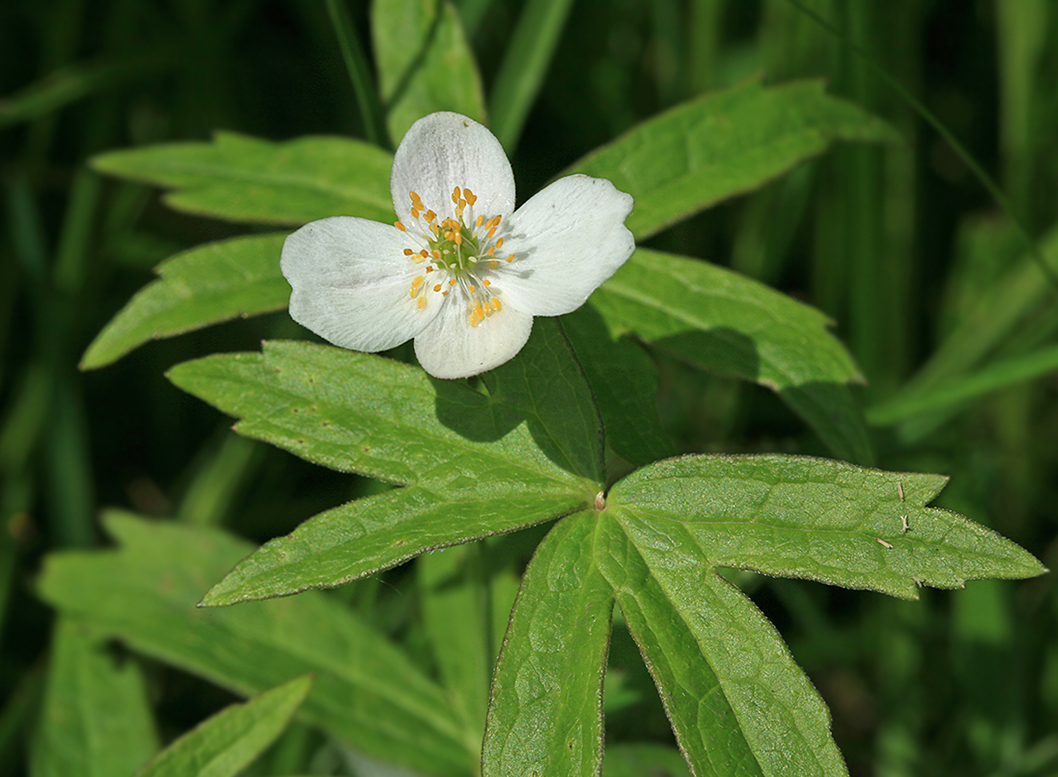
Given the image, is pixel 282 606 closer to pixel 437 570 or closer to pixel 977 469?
pixel 437 570

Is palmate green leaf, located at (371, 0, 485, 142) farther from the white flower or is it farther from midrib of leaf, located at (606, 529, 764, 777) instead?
midrib of leaf, located at (606, 529, 764, 777)

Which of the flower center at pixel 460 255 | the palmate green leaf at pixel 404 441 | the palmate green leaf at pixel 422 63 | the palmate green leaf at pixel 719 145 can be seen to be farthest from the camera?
the palmate green leaf at pixel 422 63

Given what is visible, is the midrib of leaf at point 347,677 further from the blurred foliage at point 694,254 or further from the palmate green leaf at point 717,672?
the palmate green leaf at point 717,672

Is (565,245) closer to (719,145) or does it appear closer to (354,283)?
(354,283)

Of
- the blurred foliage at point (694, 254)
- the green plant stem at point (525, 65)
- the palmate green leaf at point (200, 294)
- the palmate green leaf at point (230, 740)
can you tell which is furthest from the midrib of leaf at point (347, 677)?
the green plant stem at point (525, 65)

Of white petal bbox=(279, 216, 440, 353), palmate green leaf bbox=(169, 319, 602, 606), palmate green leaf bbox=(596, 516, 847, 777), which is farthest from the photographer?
white petal bbox=(279, 216, 440, 353)

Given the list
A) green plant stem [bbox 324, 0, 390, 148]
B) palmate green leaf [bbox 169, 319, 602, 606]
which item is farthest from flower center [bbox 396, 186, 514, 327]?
green plant stem [bbox 324, 0, 390, 148]
